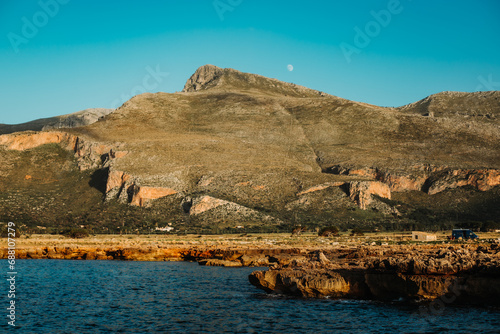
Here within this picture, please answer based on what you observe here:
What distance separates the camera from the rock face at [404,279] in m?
22.6

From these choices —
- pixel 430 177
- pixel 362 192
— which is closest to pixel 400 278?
pixel 362 192

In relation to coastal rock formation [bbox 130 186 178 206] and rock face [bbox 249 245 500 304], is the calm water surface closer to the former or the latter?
rock face [bbox 249 245 500 304]

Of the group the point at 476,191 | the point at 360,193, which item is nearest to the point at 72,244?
the point at 360,193

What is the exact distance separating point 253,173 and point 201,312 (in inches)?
3306

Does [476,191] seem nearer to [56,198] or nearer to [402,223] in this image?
[402,223]

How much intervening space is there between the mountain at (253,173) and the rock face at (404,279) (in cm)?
5984

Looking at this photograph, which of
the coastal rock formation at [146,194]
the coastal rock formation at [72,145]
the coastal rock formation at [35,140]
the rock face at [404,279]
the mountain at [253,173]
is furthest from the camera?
the coastal rock formation at [35,140]

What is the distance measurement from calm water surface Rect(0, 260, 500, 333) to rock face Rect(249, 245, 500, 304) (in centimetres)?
66

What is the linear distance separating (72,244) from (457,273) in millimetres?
49873

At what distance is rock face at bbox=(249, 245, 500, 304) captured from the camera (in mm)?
22609

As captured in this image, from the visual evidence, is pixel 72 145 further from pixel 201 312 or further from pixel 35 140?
pixel 201 312

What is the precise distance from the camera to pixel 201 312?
24000 mm

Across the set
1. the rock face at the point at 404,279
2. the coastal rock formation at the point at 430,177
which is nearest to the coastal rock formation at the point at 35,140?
the coastal rock formation at the point at 430,177

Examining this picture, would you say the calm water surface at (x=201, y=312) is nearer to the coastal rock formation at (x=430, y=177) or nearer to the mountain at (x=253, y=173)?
the mountain at (x=253, y=173)
